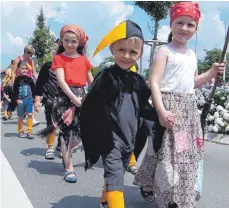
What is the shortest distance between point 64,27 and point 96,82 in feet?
5.07

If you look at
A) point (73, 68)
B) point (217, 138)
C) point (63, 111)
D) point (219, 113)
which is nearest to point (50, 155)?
point (63, 111)

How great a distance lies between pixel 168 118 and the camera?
9.77 ft

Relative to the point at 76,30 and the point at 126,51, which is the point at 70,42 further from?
the point at 126,51

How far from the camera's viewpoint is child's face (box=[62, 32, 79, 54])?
4.39 metres

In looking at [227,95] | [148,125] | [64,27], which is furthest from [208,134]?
[148,125]

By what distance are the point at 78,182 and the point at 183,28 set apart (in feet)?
6.69

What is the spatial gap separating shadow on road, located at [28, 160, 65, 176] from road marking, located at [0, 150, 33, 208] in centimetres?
32

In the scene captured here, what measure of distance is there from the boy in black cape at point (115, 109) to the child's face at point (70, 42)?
1354mm

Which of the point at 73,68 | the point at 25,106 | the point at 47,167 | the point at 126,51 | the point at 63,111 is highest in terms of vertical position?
the point at 126,51

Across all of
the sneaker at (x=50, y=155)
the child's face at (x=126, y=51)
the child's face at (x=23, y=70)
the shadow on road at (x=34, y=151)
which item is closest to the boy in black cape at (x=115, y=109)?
the child's face at (x=126, y=51)

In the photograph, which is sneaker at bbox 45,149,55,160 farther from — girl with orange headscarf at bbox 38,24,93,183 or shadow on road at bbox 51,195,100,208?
shadow on road at bbox 51,195,100,208

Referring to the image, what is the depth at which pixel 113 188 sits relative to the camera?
2918mm

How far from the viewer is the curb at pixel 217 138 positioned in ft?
23.1

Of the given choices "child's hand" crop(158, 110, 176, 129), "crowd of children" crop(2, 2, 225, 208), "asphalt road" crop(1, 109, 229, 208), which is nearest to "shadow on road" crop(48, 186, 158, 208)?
"asphalt road" crop(1, 109, 229, 208)
